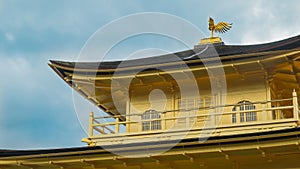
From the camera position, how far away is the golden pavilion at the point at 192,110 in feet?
46.8

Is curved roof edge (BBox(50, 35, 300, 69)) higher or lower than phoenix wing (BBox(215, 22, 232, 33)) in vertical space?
lower

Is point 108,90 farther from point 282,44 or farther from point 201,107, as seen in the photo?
point 282,44

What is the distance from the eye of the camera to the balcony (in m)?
16.1

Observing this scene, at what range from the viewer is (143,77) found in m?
18.1

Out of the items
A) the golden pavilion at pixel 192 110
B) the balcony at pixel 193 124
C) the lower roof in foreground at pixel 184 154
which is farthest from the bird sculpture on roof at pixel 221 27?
the lower roof in foreground at pixel 184 154

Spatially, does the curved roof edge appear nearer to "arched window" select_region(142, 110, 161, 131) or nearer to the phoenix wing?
the phoenix wing

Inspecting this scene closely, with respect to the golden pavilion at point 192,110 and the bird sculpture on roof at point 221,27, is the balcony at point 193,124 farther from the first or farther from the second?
the bird sculpture on roof at point 221,27

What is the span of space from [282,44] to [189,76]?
3438mm

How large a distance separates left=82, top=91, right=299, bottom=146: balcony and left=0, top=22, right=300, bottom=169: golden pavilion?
34 millimetres

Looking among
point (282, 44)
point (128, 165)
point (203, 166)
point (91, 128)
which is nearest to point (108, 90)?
point (91, 128)

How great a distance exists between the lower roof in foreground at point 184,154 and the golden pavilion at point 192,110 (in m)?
0.03

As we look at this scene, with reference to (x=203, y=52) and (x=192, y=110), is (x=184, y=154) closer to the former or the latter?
(x=192, y=110)

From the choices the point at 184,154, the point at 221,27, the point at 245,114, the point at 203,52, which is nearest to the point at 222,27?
the point at 221,27

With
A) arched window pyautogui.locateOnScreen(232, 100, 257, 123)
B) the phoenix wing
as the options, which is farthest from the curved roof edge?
arched window pyautogui.locateOnScreen(232, 100, 257, 123)
